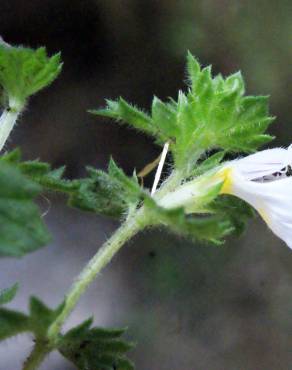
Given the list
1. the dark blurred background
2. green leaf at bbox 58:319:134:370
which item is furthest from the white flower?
the dark blurred background

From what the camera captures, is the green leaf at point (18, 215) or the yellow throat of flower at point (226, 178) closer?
the green leaf at point (18, 215)

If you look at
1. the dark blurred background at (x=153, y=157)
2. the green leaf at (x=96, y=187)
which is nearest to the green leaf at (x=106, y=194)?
the green leaf at (x=96, y=187)

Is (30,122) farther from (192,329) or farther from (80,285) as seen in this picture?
(80,285)

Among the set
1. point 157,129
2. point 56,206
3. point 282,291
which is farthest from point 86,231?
point 157,129

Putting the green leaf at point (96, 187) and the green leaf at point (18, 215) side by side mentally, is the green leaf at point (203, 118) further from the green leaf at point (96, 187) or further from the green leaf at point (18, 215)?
the green leaf at point (18, 215)

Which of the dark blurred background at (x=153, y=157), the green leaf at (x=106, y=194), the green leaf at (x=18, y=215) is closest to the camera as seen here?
the green leaf at (x=18, y=215)

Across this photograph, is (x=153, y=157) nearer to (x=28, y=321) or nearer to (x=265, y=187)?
(x=265, y=187)
